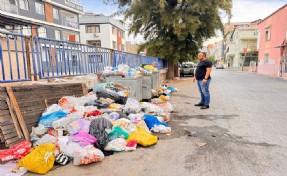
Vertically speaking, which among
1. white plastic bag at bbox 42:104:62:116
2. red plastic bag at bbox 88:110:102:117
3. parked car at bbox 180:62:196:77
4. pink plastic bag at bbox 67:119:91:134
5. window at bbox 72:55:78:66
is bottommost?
pink plastic bag at bbox 67:119:91:134

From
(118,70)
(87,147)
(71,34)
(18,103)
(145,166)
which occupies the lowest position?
(145,166)

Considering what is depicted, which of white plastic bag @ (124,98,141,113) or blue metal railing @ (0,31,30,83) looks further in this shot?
white plastic bag @ (124,98,141,113)

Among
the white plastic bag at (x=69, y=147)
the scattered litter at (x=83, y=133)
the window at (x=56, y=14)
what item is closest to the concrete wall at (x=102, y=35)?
the window at (x=56, y=14)

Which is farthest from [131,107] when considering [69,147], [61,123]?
[69,147]

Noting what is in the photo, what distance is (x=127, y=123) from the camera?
154 inches

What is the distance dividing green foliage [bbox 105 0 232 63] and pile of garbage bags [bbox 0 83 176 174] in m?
11.4

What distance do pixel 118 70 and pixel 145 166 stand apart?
381 centimetres

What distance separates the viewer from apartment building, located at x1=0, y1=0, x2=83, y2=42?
19.3 m

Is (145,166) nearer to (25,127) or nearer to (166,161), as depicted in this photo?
(166,161)

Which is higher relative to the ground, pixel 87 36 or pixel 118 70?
pixel 87 36

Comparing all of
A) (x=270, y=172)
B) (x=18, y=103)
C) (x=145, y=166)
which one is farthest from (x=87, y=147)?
(x=270, y=172)

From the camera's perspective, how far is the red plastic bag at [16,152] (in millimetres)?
2900

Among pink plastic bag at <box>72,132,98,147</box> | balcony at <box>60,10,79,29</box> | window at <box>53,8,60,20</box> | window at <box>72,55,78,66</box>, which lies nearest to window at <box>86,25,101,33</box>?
balcony at <box>60,10,79,29</box>

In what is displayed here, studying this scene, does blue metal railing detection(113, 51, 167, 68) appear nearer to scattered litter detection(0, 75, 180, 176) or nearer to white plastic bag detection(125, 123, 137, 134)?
scattered litter detection(0, 75, 180, 176)
